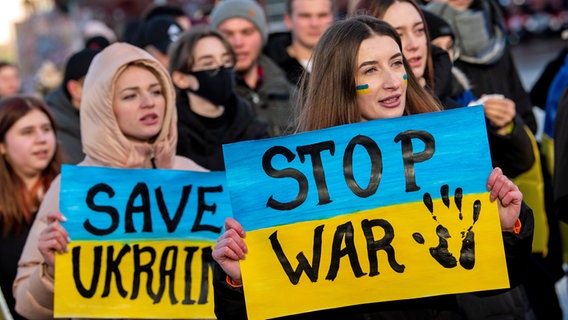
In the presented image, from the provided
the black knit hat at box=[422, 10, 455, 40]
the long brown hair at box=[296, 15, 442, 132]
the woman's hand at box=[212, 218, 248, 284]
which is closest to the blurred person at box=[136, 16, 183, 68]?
the black knit hat at box=[422, 10, 455, 40]

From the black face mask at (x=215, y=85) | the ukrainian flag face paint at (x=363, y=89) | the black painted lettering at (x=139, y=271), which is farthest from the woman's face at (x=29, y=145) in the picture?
the ukrainian flag face paint at (x=363, y=89)

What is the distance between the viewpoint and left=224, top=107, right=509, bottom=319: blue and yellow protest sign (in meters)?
3.56

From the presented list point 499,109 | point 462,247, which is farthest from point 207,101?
point 462,247

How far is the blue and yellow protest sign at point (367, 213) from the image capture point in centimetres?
356

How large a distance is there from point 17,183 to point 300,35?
2.29 meters

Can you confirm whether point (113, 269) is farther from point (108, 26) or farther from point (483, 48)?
point (108, 26)

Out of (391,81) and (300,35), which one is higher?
(300,35)

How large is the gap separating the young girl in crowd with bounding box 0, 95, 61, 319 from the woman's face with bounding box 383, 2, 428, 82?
196cm

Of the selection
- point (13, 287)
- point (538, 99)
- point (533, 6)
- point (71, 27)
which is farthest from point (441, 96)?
point (533, 6)

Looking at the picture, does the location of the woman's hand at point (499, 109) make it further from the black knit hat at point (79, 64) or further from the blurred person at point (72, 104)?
the black knit hat at point (79, 64)

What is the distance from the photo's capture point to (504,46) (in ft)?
20.9

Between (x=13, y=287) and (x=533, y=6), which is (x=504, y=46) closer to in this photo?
(x=13, y=287)

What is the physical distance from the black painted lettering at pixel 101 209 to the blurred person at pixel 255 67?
1.81m

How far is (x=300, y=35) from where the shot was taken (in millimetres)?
7078
